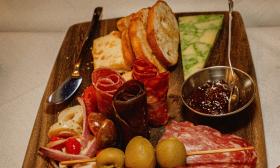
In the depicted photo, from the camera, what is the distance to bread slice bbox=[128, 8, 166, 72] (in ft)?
8.83

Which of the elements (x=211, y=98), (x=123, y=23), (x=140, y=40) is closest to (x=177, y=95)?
(x=211, y=98)

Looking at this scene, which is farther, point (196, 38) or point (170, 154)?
point (196, 38)

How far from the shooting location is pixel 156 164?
210 cm

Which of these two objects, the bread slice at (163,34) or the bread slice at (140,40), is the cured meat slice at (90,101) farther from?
the bread slice at (163,34)

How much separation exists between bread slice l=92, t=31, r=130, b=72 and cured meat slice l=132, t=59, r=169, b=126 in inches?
17.3

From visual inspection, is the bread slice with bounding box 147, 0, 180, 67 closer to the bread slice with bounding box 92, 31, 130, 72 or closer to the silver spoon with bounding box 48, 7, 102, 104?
the bread slice with bounding box 92, 31, 130, 72

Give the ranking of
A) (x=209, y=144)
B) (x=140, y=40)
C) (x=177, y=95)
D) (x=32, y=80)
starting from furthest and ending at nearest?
(x=32, y=80) < (x=140, y=40) < (x=177, y=95) < (x=209, y=144)

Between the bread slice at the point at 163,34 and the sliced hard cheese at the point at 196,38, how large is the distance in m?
0.07

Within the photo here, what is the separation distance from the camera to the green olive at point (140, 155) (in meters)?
1.94

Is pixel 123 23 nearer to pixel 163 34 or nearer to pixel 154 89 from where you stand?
pixel 163 34

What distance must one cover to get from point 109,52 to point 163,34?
413 millimetres

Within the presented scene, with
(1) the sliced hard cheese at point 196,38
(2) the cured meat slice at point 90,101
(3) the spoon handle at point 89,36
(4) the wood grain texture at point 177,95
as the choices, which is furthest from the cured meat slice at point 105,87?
(1) the sliced hard cheese at point 196,38

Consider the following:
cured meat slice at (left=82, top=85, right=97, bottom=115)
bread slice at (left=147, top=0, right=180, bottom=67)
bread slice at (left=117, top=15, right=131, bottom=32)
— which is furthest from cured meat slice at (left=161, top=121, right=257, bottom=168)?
bread slice at (left=117, top=15, right=131, bottom=32)

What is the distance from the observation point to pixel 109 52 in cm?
289
